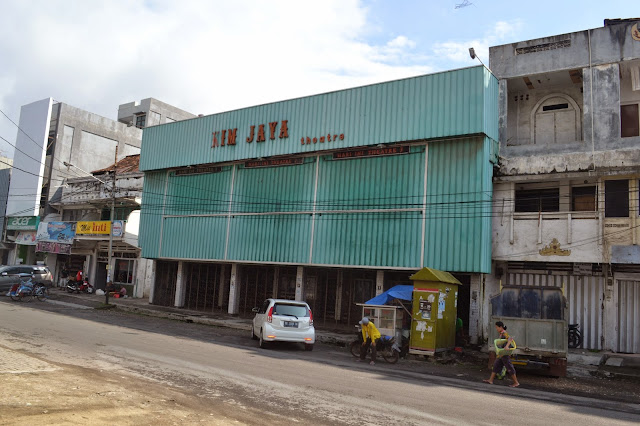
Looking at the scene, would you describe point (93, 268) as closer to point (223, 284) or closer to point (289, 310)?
point (223, 284)

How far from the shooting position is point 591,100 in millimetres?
19688

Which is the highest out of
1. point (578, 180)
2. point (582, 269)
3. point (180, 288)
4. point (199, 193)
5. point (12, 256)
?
point (199, 193)

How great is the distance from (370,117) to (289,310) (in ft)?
34.7

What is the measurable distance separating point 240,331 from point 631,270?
1599 cm

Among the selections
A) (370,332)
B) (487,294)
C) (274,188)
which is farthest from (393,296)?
(274,188)

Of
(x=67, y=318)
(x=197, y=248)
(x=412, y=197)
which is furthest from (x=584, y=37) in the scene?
(x=67, y=318)

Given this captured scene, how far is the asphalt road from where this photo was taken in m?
8.17

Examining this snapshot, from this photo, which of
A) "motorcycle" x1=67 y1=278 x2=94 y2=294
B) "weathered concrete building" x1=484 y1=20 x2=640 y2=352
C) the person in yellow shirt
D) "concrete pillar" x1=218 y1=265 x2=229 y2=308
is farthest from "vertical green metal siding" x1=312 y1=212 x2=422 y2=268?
"motorcycle" x1=67 y1=278 x2=94 y2=294

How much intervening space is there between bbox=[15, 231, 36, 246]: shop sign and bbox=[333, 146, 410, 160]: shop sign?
32.1 m

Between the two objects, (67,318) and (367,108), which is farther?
(367,108)

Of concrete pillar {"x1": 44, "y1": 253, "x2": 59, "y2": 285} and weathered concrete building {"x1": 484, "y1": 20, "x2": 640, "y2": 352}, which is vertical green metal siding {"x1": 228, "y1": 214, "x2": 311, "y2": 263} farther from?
concrete pillar {"x1": 44, "y1": 253, "x2": 59, "y2": 285}

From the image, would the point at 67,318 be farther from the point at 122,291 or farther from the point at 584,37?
the point at 584,37

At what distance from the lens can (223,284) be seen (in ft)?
103

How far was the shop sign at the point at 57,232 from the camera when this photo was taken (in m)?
39.8
